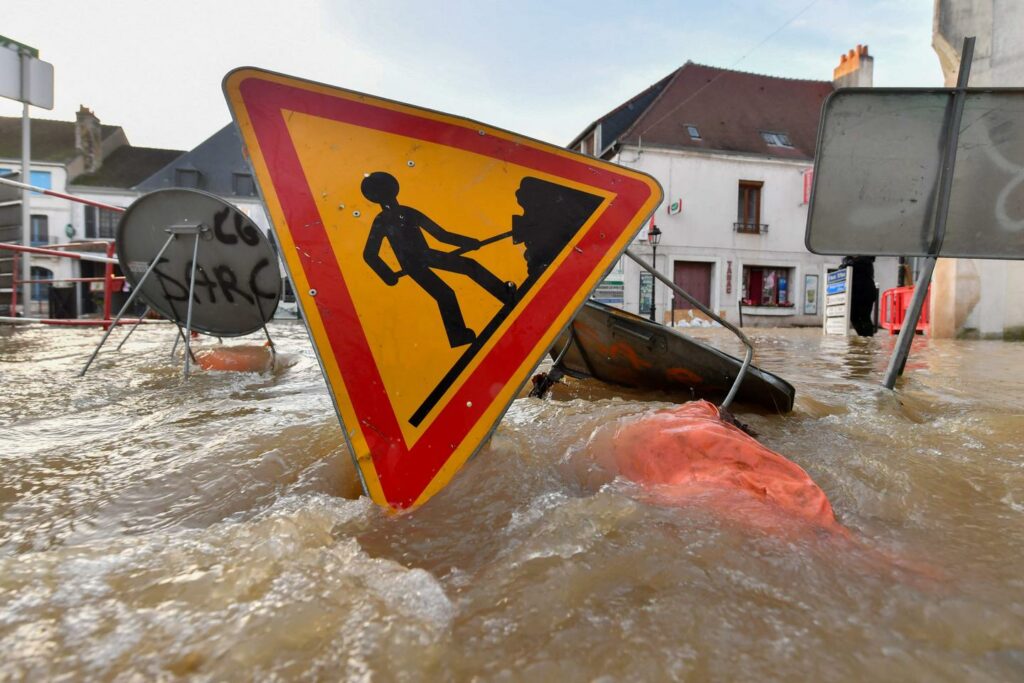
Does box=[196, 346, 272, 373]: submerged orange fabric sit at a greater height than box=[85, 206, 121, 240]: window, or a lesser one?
lesser

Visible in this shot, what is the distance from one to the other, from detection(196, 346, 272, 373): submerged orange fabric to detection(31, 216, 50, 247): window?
2882 centimetres

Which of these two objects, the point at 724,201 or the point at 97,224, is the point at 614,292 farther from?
the point at 97,224

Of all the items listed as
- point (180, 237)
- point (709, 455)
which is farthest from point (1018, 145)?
point (180, 237)

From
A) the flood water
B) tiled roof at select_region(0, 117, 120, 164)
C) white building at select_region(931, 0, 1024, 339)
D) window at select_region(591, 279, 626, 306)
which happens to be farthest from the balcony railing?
tiled roof at select_region(0, 117, 120, 164)

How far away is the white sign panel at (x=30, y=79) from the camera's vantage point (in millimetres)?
6281

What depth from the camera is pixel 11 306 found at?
23.6 feet

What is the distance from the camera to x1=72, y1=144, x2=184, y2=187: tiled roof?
27266mm

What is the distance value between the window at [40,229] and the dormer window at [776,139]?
3261cm

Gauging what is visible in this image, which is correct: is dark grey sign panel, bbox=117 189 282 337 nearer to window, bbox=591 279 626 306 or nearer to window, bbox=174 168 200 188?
window, bbox=591 279 626 306

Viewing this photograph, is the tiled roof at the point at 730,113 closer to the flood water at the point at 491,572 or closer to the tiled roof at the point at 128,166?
the flood water at the point at 491,572

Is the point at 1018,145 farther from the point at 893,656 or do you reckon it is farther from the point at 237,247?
the point at 237,247

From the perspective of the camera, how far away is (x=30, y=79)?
6488 mm

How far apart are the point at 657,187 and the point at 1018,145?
7.97 ft

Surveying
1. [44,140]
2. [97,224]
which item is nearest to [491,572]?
[97,224]
